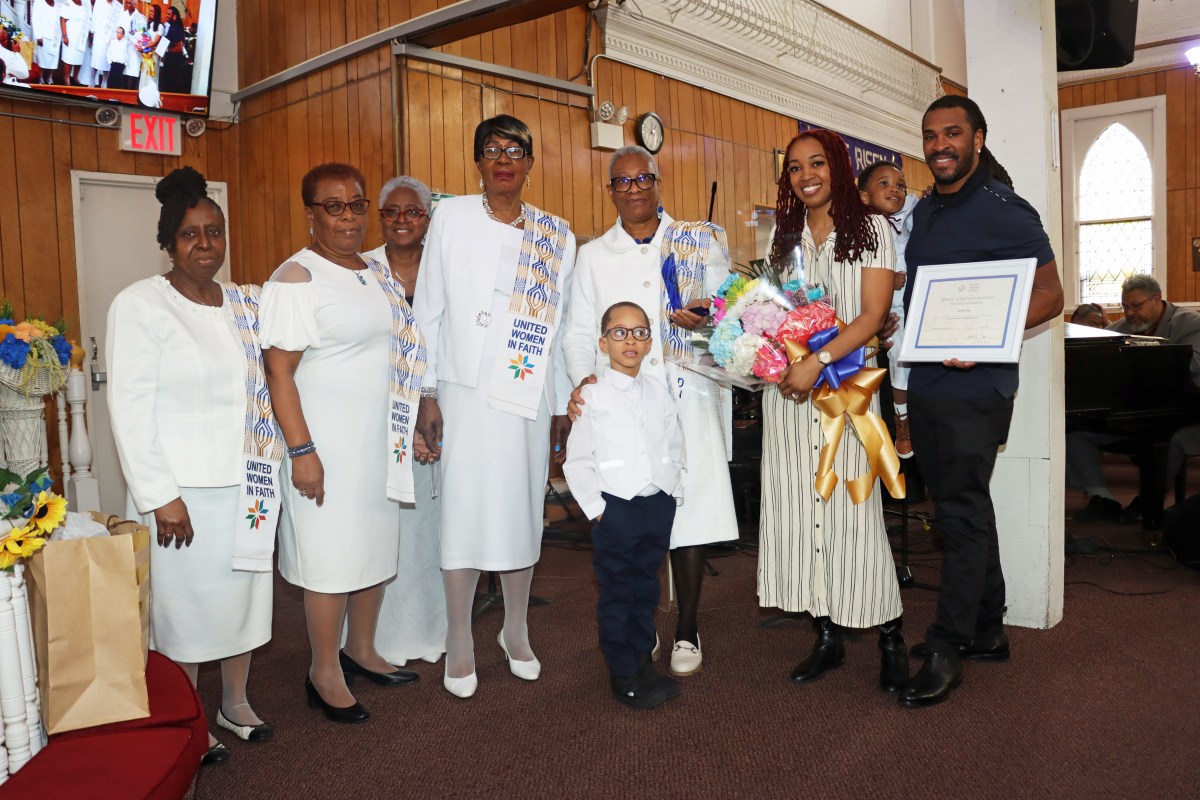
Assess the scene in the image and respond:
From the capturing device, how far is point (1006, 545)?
11.5 feet

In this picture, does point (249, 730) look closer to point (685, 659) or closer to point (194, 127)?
point (685, 659)

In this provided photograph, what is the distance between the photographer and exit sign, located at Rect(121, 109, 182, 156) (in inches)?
237

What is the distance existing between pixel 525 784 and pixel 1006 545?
6.91 feet

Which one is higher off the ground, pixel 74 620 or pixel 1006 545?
pixel 74 620

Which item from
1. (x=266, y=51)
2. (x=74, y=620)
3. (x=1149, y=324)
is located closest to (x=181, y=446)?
(x=74, y=620)

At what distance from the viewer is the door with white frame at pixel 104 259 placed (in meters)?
5.96

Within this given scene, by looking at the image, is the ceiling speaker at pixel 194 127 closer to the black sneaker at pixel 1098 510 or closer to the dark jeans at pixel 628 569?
the dark jeans at pixel 628 569

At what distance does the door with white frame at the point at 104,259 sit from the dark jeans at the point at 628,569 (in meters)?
4.17

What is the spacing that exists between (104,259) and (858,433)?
17.2ft

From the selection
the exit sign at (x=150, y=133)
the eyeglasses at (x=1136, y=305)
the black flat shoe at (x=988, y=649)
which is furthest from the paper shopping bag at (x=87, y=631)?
the eyeglasses at (x=1136, y=305)

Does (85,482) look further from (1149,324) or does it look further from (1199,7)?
(1199,7)

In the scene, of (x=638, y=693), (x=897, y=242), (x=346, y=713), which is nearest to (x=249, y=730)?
(x=346, y=713)

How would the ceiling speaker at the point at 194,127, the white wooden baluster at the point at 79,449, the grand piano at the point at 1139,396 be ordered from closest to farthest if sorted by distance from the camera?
the grand piano at the point at 1139,396, the white wooden baluster at the point at 79,449, the ceiling speaker at the point at 194,127

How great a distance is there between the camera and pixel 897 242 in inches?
122
